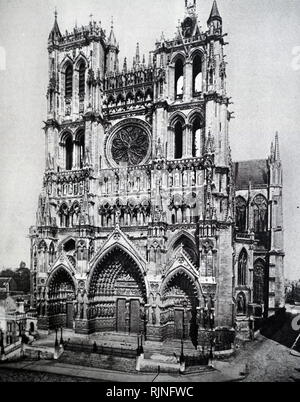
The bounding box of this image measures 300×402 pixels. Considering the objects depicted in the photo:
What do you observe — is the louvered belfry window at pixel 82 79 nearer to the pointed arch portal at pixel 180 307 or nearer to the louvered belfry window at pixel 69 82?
the louvered belfry window at pixel 69 82

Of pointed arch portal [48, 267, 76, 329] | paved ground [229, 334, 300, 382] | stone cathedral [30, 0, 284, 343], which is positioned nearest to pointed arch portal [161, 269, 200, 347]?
stone cathedral [30, 0, 284, 343]

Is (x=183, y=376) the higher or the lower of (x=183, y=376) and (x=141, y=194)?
the lower

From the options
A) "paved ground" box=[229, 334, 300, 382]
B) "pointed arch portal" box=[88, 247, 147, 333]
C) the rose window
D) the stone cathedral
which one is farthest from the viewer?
the rose window

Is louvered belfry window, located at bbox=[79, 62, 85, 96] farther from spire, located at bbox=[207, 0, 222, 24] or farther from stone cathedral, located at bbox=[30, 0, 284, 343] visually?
spire, located at bbox=[207, 0, 222, 24]

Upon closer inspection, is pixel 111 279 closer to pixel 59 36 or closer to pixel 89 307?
pixel 89 307

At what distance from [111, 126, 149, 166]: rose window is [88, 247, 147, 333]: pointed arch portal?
7.27 meters

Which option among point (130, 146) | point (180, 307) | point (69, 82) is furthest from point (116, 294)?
point (69, 82)

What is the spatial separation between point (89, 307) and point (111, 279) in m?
2.56

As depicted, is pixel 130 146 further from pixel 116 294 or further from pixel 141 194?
pixel 116 294

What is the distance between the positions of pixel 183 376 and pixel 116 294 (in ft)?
33.1

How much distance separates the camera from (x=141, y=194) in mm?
28078

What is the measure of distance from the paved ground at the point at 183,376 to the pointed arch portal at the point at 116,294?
6.70 m

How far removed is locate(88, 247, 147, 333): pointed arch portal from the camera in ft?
89.9

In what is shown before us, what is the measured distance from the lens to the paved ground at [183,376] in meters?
18.8
